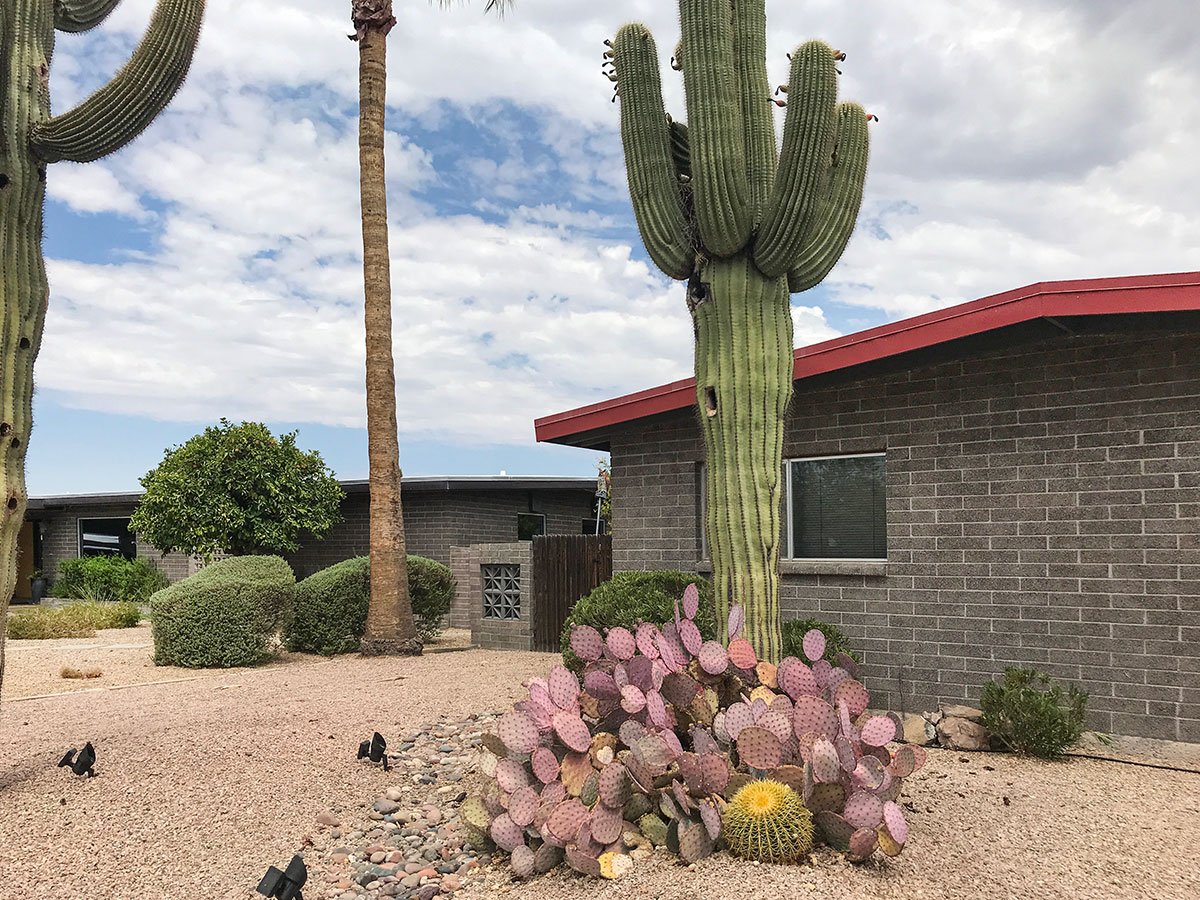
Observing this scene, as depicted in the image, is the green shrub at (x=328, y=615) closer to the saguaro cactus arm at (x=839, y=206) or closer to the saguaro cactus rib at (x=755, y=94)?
the saguaro cactus arm at (x=839, y=206)

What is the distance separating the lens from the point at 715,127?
21.3ft

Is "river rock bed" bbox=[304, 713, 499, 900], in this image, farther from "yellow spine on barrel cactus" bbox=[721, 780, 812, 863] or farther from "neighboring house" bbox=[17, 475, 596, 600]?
"neighboring house" bbox=[17, 475, 596, 600]

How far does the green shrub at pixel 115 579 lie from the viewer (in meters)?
22.2

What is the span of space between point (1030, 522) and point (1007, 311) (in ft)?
6.44

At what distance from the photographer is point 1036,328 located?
25.6 ft

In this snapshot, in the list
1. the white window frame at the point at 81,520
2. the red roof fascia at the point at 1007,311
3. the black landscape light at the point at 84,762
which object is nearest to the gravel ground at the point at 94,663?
the black landscape light at the point at 84,762

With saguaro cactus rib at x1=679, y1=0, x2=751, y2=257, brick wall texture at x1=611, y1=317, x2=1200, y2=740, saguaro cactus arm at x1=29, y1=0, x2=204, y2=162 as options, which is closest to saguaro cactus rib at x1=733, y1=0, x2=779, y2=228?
saguaro cactus rib at x1=679, y1=0, x2=751, y2=257

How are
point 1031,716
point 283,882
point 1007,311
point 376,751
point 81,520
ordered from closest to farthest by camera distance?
1. point 283,882
2. point 376,751
3. point 1031,716
4. point 1007,311
5. point 81,520

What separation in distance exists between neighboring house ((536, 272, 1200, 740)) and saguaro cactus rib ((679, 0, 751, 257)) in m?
2.42

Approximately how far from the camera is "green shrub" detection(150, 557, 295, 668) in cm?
1198

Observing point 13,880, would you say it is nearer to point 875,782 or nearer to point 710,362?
point 875,782

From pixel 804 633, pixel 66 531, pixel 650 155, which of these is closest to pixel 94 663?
pixel 804 633

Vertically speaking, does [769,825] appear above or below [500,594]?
below

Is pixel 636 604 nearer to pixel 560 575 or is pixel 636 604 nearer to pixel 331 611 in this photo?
pixel 560 575
